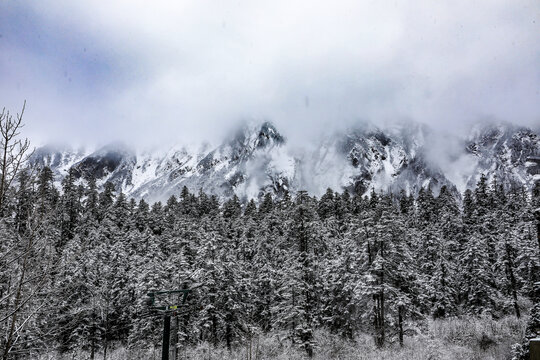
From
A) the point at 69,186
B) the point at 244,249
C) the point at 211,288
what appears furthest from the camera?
the point at 69,186

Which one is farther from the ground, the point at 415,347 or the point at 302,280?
the point at 302,280

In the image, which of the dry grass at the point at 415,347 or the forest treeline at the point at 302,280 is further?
the forest treeline at the point at 302,280

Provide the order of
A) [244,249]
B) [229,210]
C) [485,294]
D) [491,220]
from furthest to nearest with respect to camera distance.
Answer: [229,210] → [244,249] → [491,220] → [485,294]

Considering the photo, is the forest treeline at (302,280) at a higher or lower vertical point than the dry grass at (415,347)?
higher

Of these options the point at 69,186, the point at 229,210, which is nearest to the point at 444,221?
the point at 229,210

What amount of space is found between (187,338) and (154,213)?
1704 inches

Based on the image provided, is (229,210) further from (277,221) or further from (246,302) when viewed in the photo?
(246,302)

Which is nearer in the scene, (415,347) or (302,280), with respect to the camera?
(415,347)

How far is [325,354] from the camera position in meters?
30.3

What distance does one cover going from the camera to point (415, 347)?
29.4 m

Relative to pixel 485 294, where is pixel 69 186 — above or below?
above

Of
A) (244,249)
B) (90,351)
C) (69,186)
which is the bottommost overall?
(90,351)

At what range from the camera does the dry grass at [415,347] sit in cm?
2688

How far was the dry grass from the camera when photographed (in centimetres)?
2688
